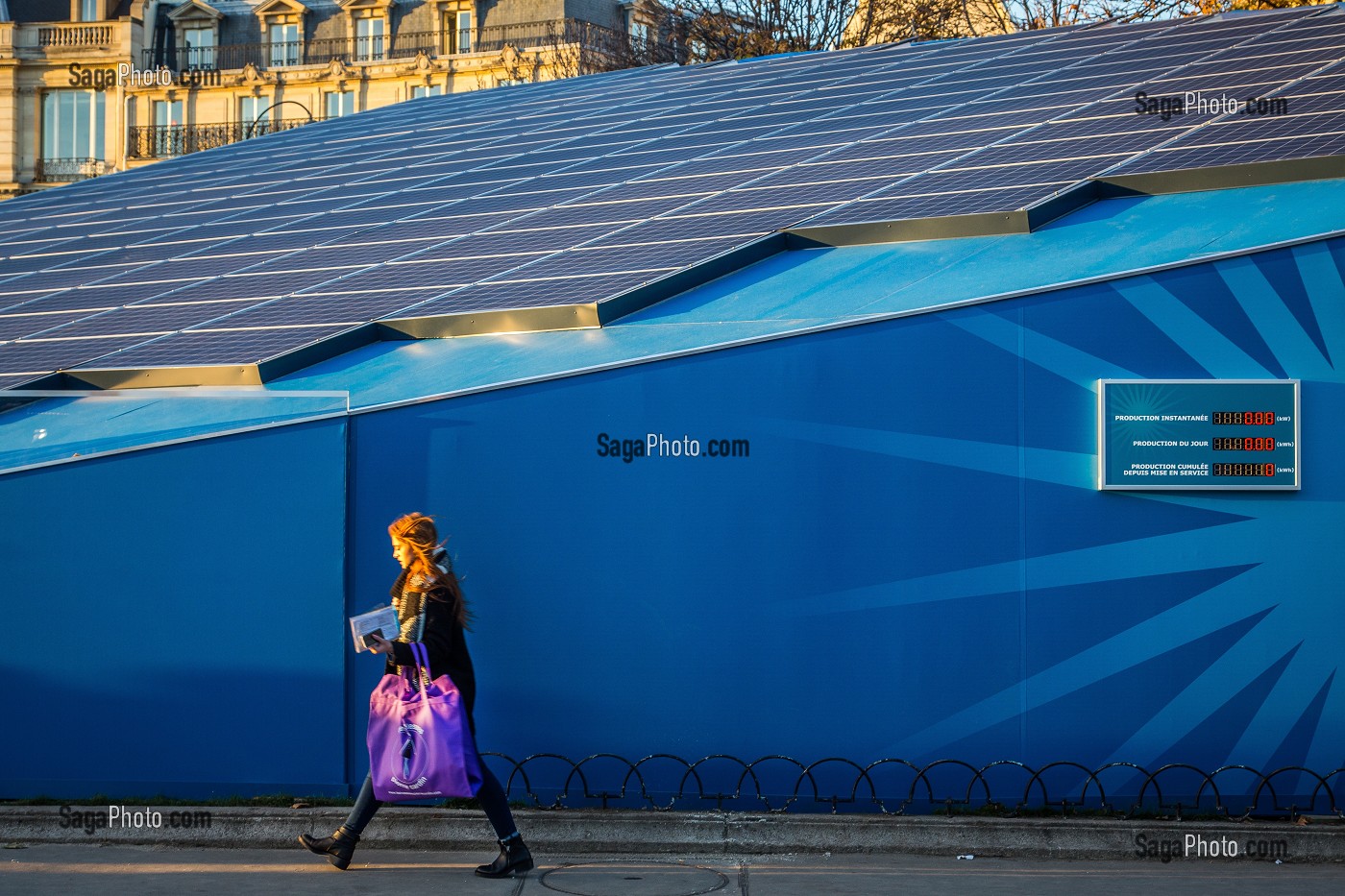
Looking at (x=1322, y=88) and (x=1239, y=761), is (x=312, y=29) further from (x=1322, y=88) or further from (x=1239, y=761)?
(x=1239, y=761)

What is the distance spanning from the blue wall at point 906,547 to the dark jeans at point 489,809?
1071 mm

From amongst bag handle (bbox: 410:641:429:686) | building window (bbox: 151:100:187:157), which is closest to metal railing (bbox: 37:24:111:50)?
building window (bbox: 151:100:187:157)

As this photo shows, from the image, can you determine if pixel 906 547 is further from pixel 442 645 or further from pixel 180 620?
pixel 180 620

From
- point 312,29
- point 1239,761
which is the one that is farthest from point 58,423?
point 312,29

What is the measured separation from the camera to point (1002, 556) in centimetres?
831

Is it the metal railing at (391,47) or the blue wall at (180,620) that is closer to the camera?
the blue wall at (180,620)

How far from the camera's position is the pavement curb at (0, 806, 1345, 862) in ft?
25.4

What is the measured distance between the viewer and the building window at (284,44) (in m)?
50.9

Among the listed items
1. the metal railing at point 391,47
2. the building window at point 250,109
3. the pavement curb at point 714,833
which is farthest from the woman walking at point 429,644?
the building window at point 250,109

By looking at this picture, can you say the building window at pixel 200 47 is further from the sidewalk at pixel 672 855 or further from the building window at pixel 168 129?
the sidewalk at pixel 672 855

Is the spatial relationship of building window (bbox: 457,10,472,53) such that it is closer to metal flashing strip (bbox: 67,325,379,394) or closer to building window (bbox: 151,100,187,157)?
building window (bbox: 151,100,187,157)

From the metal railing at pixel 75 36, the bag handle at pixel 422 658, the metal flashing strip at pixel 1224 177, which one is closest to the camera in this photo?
the bag handle at pixel 422 658

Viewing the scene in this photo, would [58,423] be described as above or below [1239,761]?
above

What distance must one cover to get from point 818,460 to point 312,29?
4719cm
